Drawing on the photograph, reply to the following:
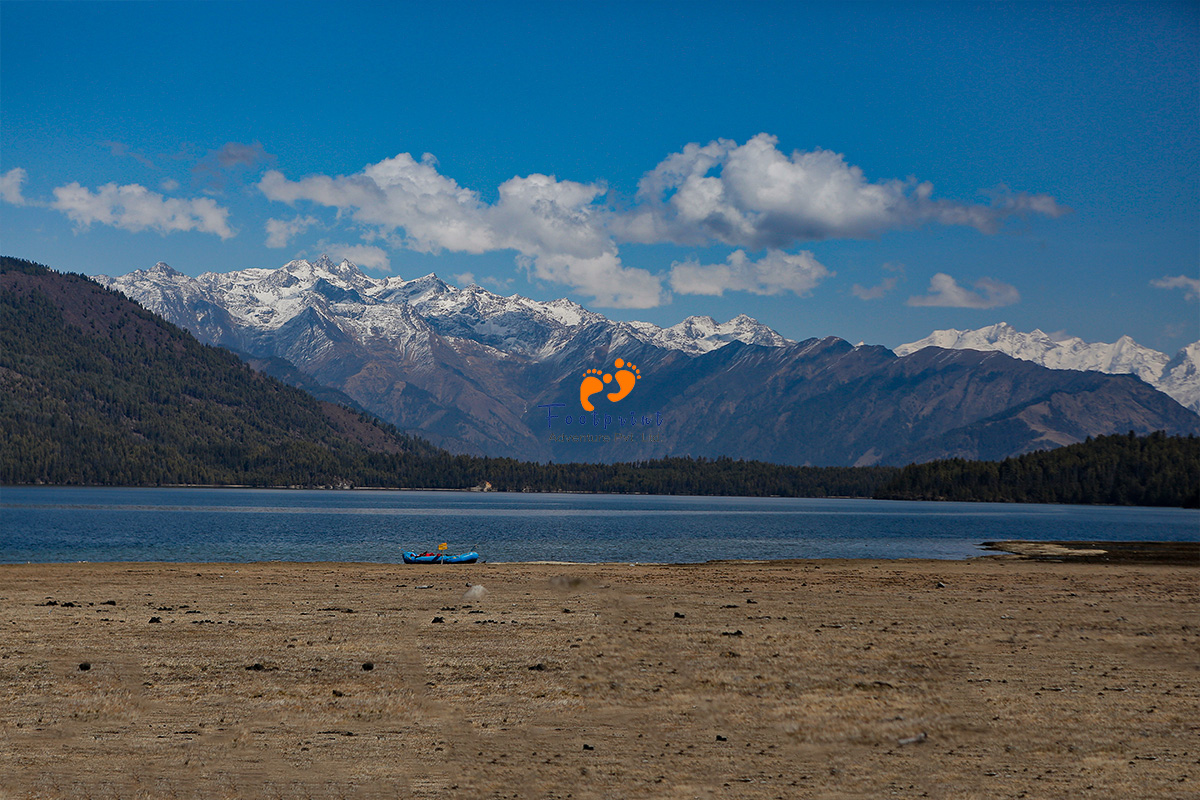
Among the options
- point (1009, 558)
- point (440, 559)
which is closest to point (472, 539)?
point (440, 559)

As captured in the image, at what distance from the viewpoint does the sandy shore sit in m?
16.1

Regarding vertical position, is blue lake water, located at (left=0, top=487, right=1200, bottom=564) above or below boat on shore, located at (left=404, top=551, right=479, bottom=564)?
below

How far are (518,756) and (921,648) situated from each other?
15.9 meters

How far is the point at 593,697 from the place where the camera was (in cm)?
2202

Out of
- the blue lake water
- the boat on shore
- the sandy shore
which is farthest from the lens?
the blue lake water

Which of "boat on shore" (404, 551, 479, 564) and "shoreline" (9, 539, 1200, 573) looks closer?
"shoreline" (9, 539, 1200, 573)

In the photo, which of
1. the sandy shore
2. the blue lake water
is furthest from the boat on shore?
the sandy shore

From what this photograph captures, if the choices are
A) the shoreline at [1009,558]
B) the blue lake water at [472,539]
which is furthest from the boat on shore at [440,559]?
the blue lake water at [472,539]

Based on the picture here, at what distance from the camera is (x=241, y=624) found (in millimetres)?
32906

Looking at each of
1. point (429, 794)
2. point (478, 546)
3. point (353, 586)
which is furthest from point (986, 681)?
point (478, 546)

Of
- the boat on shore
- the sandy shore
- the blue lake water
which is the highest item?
the sandy shore

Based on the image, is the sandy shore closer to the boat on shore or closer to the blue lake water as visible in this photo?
the boat on shore

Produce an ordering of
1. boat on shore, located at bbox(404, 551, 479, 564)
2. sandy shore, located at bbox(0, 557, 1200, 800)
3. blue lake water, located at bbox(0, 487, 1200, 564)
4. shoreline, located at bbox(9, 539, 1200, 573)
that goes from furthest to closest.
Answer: blue lake water, located at bbox(0, 487, 1200, 564)
boat on shore, located at bbox(404, 551, 479, 564)
shoreline, located at bbox(9, 539, 1200, 573)
sandy shore, located at bbox(0, 557, 1200, 800)

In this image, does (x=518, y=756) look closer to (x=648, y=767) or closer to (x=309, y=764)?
(x=648, y=767)
